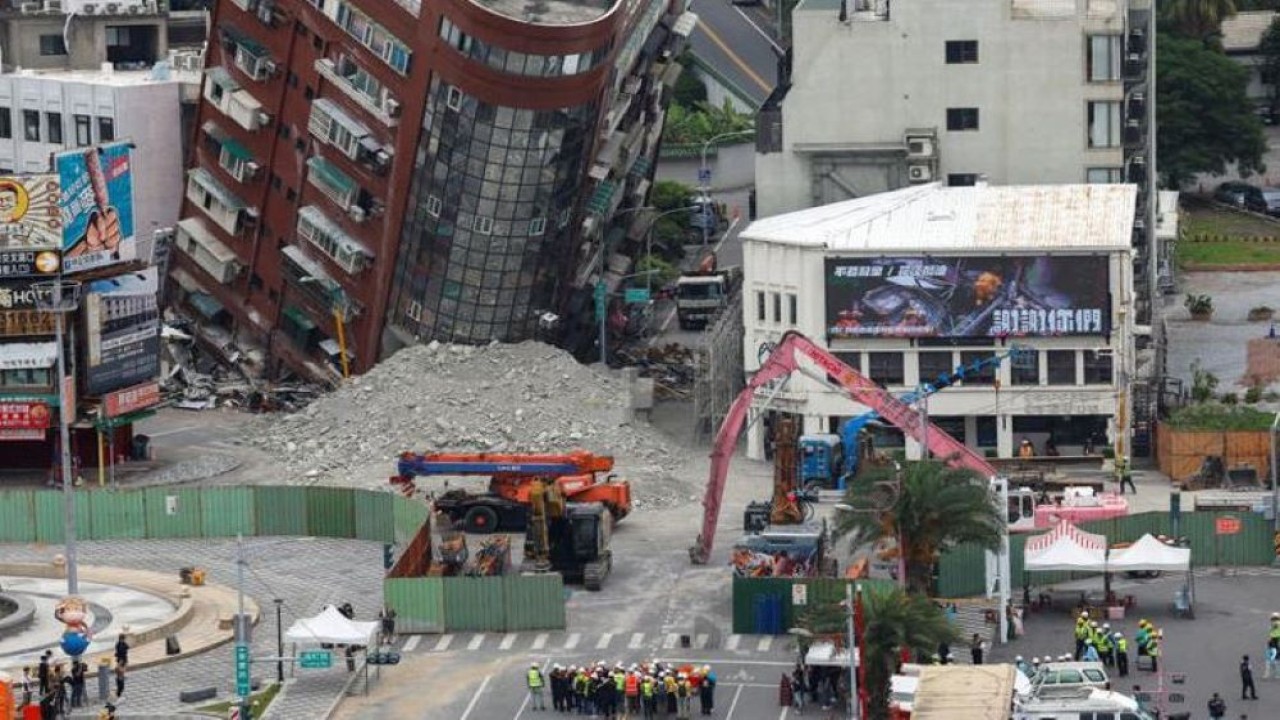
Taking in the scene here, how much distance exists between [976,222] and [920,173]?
475 inches

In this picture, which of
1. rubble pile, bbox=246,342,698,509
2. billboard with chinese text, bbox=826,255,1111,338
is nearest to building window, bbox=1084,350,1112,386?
billboard with chinese text, bbox=826,255,1111,338

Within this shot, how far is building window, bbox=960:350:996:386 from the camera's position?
160 meters

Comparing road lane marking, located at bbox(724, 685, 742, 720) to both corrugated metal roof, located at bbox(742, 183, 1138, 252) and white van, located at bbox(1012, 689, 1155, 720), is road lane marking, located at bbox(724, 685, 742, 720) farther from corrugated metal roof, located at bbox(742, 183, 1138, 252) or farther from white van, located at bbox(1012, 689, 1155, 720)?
corrugated metal roof, located at bbox(742, 183, 1138, 252)

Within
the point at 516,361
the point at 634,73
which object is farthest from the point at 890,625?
the point at 634,73

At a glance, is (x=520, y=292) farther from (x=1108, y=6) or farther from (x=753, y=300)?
(x=1108, y=6)

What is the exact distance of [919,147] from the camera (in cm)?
17512

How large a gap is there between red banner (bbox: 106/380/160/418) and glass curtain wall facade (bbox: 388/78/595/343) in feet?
44.1

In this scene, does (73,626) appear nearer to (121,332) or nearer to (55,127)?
(121,332)

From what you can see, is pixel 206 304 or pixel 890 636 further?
pixel 206 304

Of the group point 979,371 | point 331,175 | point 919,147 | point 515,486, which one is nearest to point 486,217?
point 331,175

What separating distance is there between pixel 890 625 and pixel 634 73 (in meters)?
65.5

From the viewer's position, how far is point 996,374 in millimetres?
160000

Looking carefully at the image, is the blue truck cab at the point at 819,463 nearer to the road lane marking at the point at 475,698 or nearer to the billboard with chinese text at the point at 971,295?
the billboard with chinese text at the point at 971,295

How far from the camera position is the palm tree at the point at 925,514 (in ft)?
426
